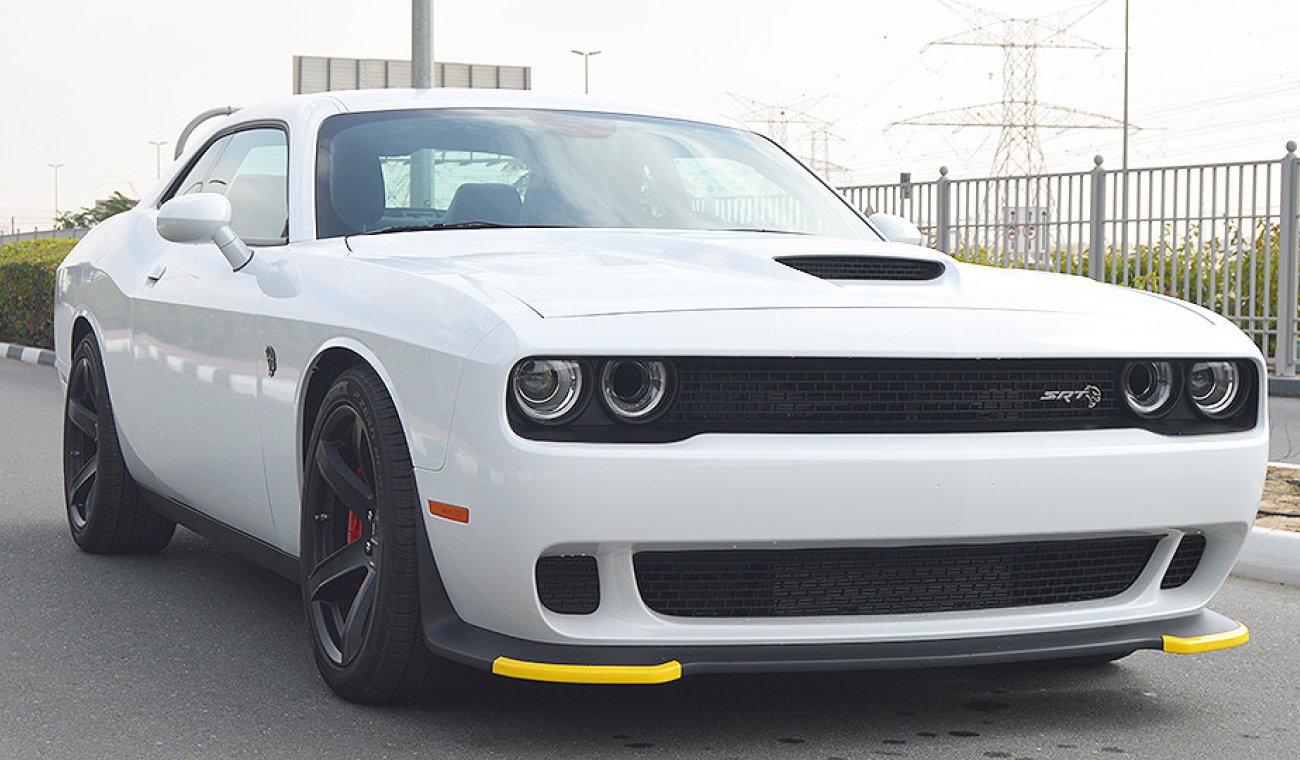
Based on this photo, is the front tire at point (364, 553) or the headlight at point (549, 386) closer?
the headlight at point (549, 386)

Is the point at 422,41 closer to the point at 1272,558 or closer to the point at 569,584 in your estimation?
the point at 1272,558

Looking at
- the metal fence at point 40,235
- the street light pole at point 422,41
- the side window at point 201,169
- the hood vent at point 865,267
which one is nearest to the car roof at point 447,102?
the side window at point 201,169

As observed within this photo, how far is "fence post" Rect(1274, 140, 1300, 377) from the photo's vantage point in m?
13.9

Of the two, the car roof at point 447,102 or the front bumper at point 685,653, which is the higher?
the car roof at point 447,102

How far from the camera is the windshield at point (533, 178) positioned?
4.82 meters

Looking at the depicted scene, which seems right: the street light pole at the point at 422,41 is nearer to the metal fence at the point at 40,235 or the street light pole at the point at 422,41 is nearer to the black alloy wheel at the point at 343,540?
the black alloy wheel at the point at 343,540

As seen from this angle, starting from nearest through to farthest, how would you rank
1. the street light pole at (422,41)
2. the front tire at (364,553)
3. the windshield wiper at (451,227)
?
the front tire at (364,553) < the windshield wiper at (451,227) < the street light pole at (422,41)

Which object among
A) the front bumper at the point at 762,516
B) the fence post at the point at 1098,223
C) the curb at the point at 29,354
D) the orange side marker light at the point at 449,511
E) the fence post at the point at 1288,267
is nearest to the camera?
the front bumper at the point at 762,516

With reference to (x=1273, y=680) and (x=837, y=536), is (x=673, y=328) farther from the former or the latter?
(x=1273, y=680)

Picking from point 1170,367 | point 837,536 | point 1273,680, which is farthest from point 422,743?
point 1273,680

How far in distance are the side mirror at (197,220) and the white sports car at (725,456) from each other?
0.73ft

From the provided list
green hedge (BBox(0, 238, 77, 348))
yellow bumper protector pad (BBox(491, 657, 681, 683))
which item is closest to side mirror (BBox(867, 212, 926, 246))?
yellow bumper protector pad (BBox(491, 657, 681, 683))

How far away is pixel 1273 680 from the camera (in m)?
4.56

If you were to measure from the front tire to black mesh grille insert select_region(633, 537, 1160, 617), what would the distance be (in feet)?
1.73
